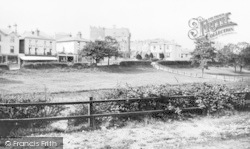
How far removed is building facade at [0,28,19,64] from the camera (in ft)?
193

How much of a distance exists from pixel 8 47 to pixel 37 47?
810cm

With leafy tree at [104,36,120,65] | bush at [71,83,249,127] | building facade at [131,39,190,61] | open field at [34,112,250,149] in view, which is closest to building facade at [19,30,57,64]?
leafy tree at [104,36,120,65]

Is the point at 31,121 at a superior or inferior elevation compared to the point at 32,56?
inferior

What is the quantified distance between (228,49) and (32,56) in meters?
51.2

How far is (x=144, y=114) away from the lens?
28.3 ft

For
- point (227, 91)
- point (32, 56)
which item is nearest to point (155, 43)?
point (32, 56)

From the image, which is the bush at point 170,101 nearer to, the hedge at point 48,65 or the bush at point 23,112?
the bush at point 23,112

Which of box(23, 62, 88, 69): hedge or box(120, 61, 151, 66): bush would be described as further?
box(120, 61, 151, 66): bush

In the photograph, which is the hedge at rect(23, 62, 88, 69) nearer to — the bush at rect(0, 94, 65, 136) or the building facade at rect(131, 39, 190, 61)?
the bush at rect(0, 94, 65, 136)

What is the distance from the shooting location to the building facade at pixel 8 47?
193 feet

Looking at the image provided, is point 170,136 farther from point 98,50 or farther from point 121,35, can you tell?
point 121,35

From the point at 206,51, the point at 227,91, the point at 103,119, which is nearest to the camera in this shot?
the point at 103,119

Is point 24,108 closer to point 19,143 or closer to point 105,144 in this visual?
point 19,143

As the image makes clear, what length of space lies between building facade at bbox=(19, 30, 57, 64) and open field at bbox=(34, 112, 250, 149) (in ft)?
190
